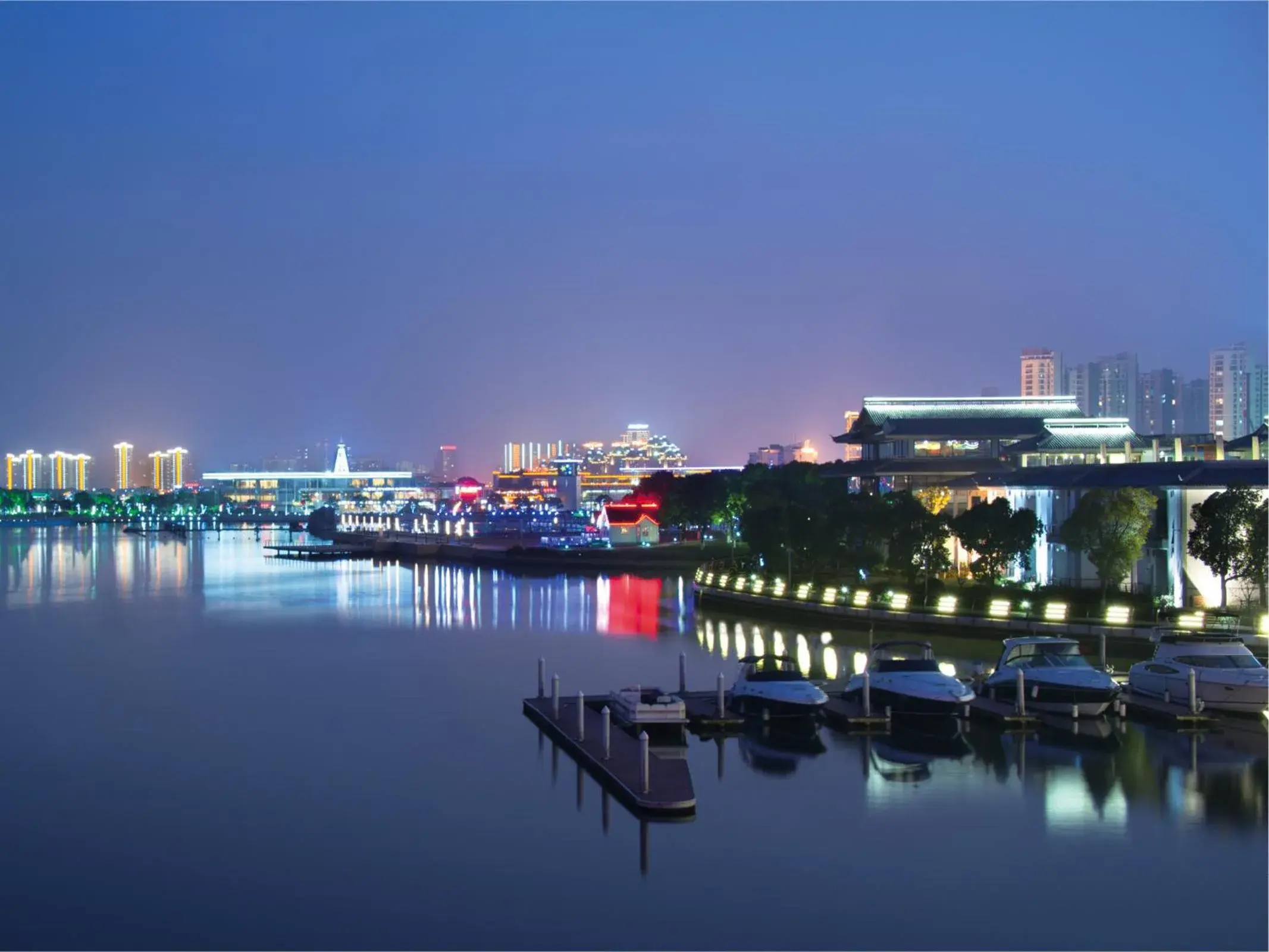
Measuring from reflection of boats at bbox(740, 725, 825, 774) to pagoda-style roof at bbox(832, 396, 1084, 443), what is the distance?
34400 millimetres

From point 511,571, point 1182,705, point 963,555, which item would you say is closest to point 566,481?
point 511,571

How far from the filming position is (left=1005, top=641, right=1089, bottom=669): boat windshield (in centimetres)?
2016

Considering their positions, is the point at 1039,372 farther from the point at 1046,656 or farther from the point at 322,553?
the point at 1046,656

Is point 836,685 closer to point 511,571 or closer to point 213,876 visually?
point 213,876

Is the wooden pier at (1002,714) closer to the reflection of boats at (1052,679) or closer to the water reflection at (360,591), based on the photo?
the reflection of boats at (1052,679)

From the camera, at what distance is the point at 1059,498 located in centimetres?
3497

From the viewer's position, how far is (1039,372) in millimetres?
117438

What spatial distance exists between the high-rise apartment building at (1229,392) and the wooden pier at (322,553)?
57643mm

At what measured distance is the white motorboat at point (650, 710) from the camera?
18.9m

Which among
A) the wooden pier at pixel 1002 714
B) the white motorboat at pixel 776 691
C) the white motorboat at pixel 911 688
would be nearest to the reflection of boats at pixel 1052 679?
the wooden pier at pixel 1002 714

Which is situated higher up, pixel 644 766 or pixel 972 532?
pixel 972 532

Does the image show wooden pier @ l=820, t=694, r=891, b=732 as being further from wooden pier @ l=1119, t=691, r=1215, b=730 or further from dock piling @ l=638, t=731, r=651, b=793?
dock piling @ l=638, t=731, r=651, b=793

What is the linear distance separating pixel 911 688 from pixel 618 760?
4.79m

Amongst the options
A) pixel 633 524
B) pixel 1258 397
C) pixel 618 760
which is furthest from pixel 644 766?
pixel 1258 397
